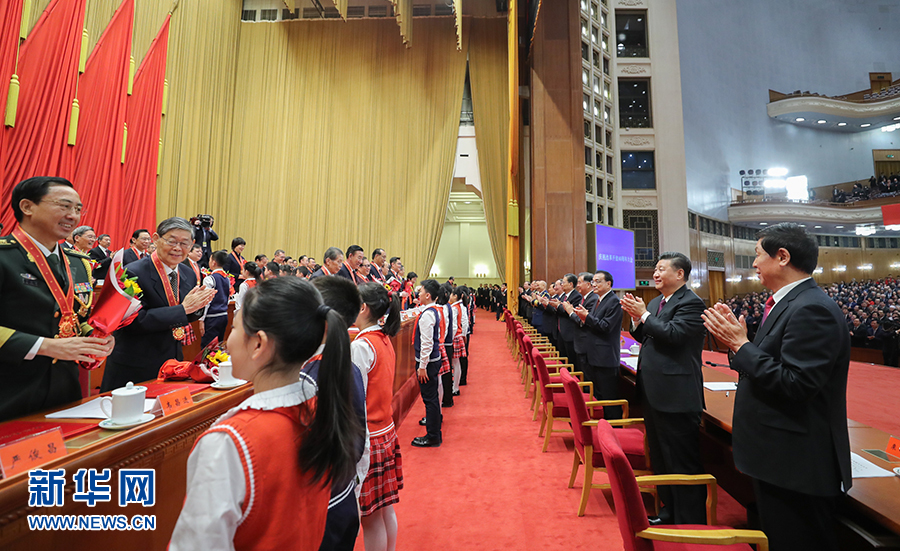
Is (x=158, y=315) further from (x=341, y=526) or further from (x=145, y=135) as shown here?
(x=145, y=135)

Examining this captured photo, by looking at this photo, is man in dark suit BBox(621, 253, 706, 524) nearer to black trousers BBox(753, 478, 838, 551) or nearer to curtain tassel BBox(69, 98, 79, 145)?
black trousers BBox(753, 478, 838, 551)

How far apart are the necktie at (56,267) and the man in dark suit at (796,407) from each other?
7.75ft

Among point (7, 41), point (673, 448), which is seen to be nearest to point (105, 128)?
point (7, 41)

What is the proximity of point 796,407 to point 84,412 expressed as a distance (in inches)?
84.3

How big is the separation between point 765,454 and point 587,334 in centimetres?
223

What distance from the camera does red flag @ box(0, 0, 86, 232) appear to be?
549 cm

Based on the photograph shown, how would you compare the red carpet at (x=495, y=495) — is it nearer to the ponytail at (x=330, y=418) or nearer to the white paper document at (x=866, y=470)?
the white paper document at (x=866, y=470)

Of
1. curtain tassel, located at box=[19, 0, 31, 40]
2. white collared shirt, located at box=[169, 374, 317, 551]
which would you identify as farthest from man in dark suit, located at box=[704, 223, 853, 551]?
curtain tassel, located at box=[19, 0, 31, 40]

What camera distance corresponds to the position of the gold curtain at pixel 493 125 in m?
11.5

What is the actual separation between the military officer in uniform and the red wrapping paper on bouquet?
0.15 feet

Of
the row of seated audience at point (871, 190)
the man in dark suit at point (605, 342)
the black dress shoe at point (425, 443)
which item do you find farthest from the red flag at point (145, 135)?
the row of seated audience at point (871, 190)

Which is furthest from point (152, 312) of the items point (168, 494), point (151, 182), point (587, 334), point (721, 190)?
point (721, 190)

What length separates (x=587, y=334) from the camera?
3498mm

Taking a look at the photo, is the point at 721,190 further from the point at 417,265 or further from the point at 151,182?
the point at 151,182
